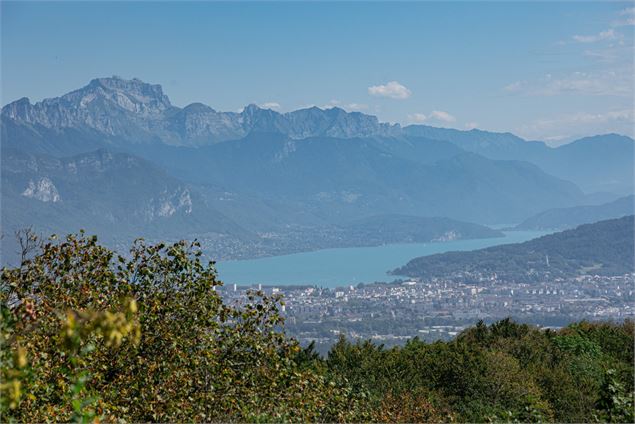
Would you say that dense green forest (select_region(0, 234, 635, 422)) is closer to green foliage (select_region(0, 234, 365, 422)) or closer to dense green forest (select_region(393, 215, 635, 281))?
green foliage (select_region(0, 234, 365, 422))

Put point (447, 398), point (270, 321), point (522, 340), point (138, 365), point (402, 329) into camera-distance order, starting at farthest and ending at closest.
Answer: point (402, 329) → point (522, 340) → point (447, 398) → point (270, 321) → point (138, 365)

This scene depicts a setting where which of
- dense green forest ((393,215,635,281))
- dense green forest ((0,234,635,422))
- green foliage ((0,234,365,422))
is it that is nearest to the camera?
dense green forest ((0,234,635,422))

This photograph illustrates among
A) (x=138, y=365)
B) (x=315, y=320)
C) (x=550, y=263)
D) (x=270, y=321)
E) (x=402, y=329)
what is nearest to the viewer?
(x=138, y=365)

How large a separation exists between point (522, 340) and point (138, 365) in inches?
619

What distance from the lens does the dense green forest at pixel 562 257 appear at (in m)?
148

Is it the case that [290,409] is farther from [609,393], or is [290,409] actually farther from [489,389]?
[489,389]

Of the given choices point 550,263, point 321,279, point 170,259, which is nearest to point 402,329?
point 550,263

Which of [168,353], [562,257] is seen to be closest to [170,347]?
[168,353]

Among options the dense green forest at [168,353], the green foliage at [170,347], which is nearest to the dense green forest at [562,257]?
the dense green forest at [168,353]

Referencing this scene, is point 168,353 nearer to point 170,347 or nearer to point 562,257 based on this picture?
point 170,347

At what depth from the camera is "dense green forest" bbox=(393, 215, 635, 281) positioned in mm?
147875

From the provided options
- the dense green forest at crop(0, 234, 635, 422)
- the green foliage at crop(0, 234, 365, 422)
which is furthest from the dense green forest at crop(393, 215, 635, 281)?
the green foliage at crop(0, 234, 365, 422)

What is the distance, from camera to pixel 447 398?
58.5 feet

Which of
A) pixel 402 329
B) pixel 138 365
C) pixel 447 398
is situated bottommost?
pixel 402 329
